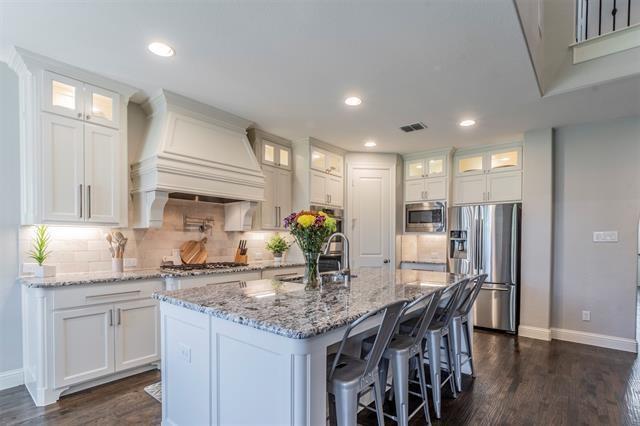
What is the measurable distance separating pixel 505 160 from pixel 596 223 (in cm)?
137

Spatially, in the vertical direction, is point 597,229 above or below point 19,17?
below

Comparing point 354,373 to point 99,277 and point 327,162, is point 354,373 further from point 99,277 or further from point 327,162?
point 327,162

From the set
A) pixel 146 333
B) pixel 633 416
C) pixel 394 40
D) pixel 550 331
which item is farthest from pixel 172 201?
pixel 550 331

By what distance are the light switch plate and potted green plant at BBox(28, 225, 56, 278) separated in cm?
566

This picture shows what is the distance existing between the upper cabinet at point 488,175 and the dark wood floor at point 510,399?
2.23 metres

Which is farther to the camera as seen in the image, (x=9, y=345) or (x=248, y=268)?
(x=248, y=268)

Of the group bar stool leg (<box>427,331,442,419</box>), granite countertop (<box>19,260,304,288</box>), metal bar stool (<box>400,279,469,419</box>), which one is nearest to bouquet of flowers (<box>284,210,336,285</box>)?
metal bar stool (<box>400,279,469,419</box>)

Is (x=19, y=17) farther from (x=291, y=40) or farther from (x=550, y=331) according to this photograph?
(x=550, y=331)

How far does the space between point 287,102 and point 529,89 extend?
2.29m

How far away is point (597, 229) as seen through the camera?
4.01 meters

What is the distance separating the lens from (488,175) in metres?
4.93

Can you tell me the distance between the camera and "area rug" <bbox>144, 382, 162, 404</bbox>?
2564 mm

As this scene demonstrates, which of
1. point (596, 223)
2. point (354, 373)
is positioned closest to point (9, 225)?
point (354, 373)

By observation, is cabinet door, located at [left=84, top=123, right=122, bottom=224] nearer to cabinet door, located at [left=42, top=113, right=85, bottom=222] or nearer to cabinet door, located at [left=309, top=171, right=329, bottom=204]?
cabinet door, located at [left=42, top=113, right=85, bottom=222]
